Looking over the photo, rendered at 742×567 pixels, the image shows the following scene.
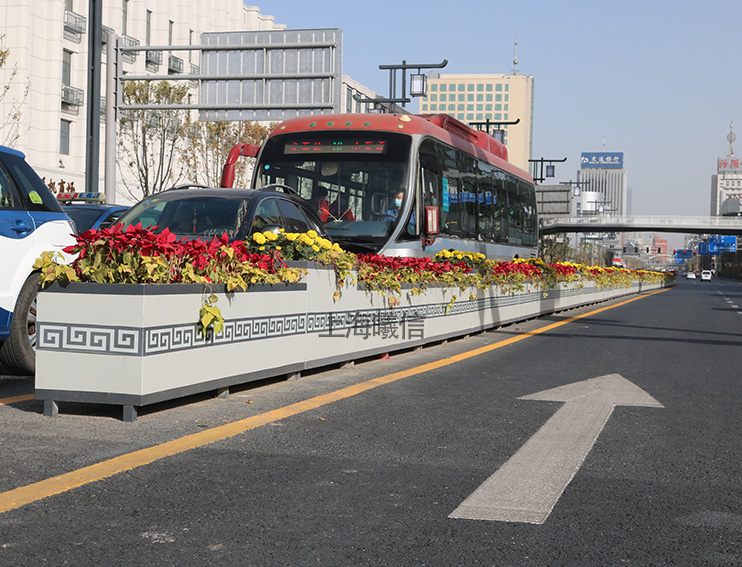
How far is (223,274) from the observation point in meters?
6.62

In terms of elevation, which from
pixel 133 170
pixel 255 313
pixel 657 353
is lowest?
pixel 657 353

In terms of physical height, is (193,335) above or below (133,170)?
below

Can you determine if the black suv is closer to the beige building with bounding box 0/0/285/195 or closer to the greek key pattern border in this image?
the greek key pattern border

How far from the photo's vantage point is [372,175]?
15750mm

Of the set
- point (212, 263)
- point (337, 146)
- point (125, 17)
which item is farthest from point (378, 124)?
point (125, 17)

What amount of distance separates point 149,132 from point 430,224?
93.7 feet

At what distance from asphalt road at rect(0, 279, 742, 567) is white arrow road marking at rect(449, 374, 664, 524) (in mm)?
37

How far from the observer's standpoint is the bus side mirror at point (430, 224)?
620 inches

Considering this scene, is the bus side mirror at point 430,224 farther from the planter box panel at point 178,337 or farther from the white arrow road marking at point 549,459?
the white arrow road marking at point 549,459

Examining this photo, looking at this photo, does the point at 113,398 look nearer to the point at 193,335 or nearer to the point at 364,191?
the point at 193,335

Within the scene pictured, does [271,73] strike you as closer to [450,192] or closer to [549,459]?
[450,192]

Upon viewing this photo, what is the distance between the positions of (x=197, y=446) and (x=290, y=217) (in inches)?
207

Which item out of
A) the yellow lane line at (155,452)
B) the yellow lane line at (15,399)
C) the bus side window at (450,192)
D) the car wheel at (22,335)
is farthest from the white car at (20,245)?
the bus side window at (450,192)

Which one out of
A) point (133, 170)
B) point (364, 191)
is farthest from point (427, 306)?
point (133, 170)
